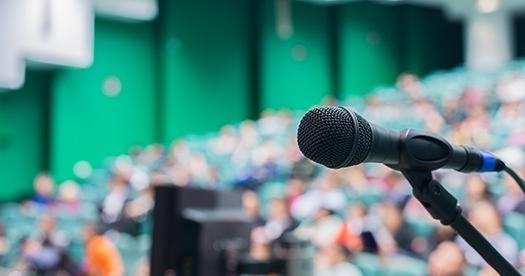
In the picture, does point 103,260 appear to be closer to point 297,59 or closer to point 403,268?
point 403,268

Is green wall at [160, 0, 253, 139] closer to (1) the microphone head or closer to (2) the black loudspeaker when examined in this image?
(2) the black loudspeaker

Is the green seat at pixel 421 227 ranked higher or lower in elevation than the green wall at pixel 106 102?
lower

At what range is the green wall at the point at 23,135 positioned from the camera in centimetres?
370

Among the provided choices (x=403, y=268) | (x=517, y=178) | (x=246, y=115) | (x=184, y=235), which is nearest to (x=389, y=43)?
(x=246, y=115)

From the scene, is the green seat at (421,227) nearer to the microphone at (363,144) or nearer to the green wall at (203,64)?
the microphone at (363,144)

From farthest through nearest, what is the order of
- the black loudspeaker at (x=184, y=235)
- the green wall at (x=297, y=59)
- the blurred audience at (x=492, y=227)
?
the green wall at (x=297, y=59), the blurred audience at (x=492, y=227), the black loudspeaker at (x=184, y=235)

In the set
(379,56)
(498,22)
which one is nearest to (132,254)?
(379,56)

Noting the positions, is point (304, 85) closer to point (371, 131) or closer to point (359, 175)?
→ point (359, 175)

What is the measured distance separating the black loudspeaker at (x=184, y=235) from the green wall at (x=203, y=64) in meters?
3.53

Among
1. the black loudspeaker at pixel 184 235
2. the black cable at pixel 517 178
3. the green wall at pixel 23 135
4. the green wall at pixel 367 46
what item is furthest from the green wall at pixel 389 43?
the black cable at pixel 517 178

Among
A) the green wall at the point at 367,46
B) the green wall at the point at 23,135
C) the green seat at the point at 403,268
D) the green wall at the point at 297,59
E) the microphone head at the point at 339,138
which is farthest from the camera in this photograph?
the green wall at the point at 367,46

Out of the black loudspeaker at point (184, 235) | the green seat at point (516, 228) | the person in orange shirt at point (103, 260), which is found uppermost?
the black loudspeaker at point (184, 235)

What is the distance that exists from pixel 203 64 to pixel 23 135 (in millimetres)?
1180

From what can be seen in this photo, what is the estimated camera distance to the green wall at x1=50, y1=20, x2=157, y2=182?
3787 mm
